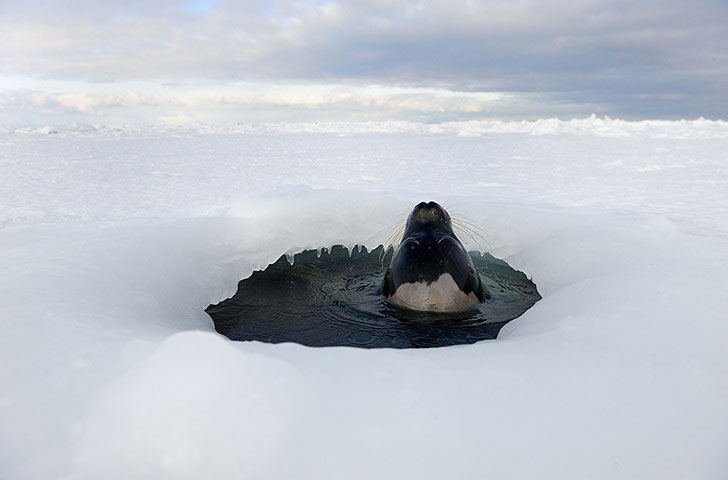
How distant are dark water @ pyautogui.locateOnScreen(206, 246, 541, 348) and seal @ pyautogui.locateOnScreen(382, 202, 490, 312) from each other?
10 cm

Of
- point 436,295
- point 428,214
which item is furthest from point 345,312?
point 428,214

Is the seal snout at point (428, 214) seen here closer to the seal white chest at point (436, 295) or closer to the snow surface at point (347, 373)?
the seal white chest at point (436, 295)

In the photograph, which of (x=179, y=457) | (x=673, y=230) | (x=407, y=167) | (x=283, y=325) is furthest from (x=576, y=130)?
(x=179, y=457)

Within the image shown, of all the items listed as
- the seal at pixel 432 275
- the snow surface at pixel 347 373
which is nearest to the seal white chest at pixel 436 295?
the seal at pixel 432 275

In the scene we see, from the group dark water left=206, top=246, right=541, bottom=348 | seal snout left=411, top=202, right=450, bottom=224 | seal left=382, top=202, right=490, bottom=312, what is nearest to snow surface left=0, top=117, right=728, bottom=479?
dark water left=206, top=246, right=541, bottom=348

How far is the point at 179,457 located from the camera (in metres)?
1.84

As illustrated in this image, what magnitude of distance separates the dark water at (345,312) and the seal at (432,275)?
10 cm

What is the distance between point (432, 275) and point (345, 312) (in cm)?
82

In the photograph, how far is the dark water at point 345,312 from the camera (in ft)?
12.8

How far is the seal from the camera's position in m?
4.32

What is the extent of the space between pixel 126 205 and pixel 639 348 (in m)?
7.21

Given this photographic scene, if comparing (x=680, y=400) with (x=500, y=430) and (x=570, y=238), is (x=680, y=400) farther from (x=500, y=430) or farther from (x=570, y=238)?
(x=570, y=238)

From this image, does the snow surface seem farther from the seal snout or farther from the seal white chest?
the seal snout

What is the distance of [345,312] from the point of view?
4.39 meters
